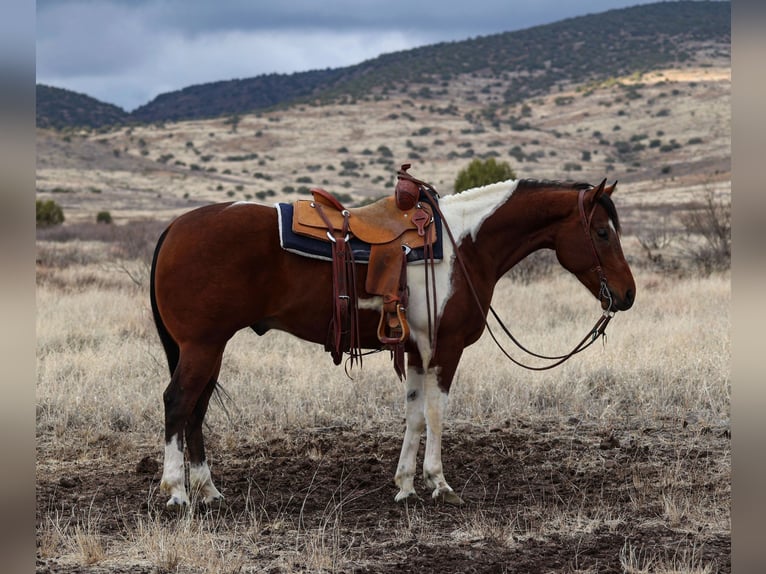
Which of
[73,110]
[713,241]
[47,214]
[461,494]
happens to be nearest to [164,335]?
[461,494]

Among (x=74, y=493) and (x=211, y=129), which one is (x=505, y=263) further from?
(x=211, y=129)

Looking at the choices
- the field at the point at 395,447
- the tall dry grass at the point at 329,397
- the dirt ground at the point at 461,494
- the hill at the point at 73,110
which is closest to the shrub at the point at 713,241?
the field at the point at 395,447

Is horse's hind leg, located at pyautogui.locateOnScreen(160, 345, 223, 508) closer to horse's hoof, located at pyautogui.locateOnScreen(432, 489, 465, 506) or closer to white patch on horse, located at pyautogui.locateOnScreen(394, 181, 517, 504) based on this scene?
white patch on horse, located at pyautogui.locateOnScreen(394, 181, 517, 504)

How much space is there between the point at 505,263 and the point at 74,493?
3.40 metres

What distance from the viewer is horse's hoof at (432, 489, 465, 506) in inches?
220

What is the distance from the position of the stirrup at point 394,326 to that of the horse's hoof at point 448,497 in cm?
108

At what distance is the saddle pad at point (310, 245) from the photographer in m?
5.44

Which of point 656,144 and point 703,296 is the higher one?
point 656,144

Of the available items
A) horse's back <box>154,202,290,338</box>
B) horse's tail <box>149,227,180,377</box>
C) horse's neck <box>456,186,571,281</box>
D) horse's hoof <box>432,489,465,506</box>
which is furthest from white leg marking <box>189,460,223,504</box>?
horse's neck <box>456,186,571,281</box>

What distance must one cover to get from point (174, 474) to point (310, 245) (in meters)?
1.71

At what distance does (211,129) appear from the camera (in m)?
85.4

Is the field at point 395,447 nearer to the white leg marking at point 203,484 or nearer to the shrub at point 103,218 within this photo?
the white leg marking at point 203,484
